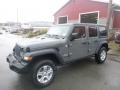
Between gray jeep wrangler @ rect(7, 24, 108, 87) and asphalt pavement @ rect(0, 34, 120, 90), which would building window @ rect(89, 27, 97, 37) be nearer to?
gray jeep wrangler @ rect(7, 24, 108, 87)

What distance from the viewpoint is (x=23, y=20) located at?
78.4 metres

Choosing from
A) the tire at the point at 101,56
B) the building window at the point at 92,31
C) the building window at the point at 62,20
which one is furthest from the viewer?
the building window at the point at 62,20

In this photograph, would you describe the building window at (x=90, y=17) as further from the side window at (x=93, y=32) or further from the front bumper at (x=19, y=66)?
the front bumper at (x=19, y=66)

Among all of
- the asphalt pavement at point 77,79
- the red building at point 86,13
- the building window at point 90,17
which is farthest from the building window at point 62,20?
the asphalt pavement at point 77,79

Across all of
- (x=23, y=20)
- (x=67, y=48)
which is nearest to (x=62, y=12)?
(x=67, y=48)

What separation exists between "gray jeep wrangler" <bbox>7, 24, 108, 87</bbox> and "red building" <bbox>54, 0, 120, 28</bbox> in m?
10.9

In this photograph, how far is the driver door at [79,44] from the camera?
201 inches

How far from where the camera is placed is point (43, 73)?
14.4 feet

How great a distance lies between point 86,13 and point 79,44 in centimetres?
1399

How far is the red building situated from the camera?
1600cm

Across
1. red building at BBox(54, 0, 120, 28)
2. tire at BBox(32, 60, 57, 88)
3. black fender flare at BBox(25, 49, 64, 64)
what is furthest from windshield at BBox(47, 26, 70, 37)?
red building at BBox(54, 0, 120, 28)

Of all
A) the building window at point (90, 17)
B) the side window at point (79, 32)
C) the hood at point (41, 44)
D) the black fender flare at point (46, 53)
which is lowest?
the black fender flare at point (46, 53)

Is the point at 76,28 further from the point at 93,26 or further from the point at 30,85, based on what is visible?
the point at 30,85

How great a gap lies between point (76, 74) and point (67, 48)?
1173 mm
